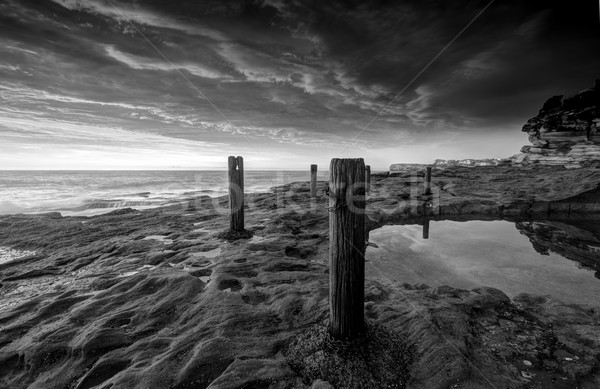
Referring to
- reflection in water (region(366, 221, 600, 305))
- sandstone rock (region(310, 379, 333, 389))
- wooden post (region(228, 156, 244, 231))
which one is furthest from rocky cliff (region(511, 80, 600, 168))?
sandstone rock (region(310, 379, 333, 389))

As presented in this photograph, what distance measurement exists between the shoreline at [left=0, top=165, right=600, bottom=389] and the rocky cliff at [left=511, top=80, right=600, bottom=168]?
31581mm

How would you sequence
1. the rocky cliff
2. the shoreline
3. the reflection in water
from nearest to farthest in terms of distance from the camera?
the shoreline < the reflection in water < the rocky cliff

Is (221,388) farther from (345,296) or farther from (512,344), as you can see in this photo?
(512,344)

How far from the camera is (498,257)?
290 inches

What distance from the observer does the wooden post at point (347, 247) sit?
2.95 meters

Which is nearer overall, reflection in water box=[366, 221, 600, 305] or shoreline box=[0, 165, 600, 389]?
shoreline box=[0, 165, 600, 389]

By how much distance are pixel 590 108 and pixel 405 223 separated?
1124 inches

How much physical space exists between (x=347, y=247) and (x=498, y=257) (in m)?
6.65

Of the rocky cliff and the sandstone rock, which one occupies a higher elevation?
the rocky cliff

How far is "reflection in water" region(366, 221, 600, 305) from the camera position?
5.69 meters

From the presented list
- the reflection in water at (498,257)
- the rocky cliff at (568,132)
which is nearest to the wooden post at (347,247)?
the reflection in water at (498,257)

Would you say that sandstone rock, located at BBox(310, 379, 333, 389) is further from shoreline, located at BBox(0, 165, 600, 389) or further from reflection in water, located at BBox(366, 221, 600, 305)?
reflection in water, located at BBox(366, 221, 600, 305)

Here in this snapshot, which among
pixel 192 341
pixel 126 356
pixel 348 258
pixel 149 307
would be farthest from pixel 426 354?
pixel 149 307

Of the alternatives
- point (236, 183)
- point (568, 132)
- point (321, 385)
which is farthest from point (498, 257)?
point (568, 132)
